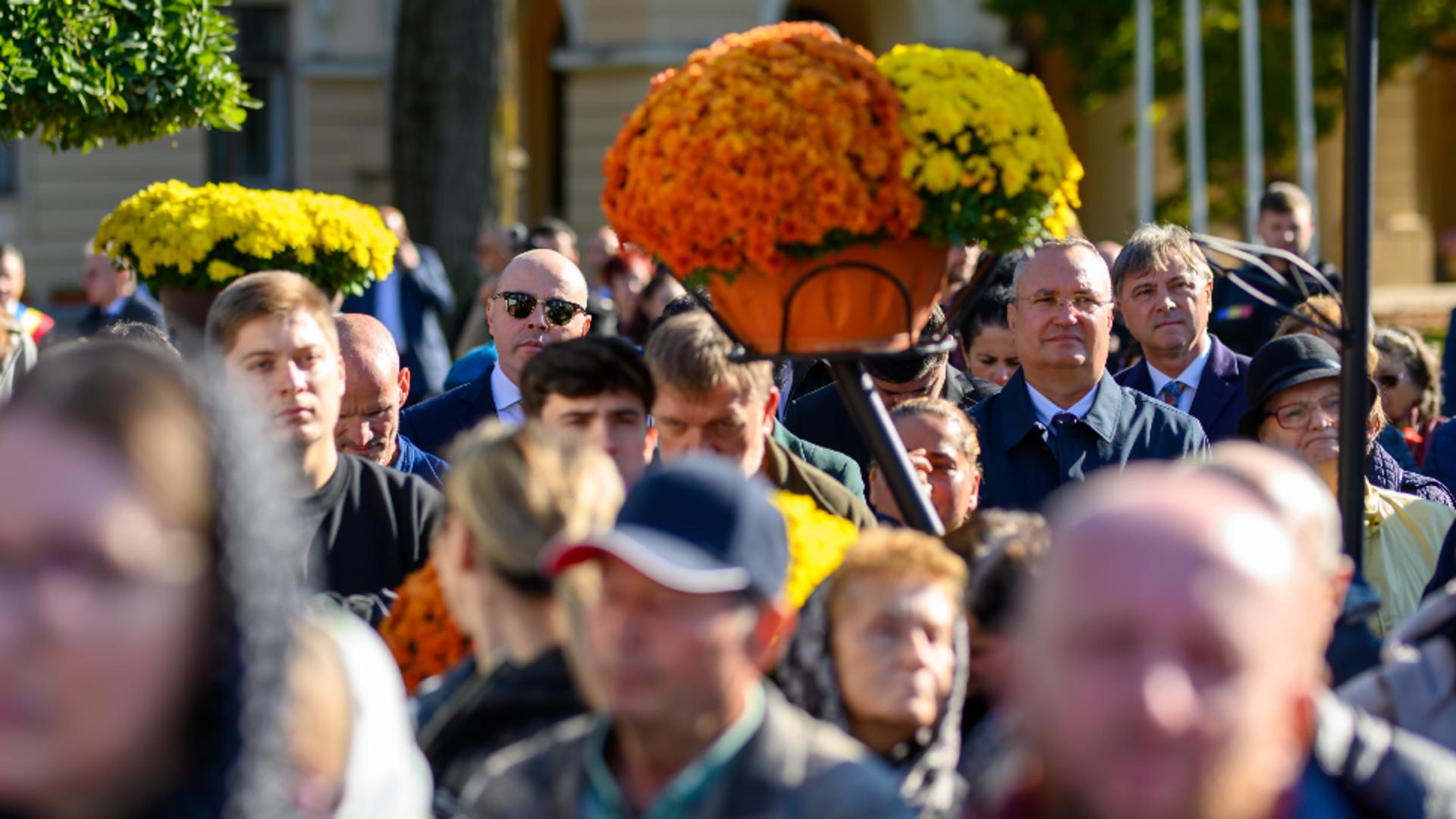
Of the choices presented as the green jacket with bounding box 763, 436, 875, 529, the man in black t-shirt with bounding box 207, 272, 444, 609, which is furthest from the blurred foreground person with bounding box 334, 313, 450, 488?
the green jacket with bounding box 763, 436, 875, 529

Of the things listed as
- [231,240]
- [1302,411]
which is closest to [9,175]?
[231,240]

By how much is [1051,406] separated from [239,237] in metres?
2.76

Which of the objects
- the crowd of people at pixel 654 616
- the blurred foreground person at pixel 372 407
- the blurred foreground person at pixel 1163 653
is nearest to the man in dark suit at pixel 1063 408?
the crowd of people at pixel 654 616

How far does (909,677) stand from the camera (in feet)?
9.90

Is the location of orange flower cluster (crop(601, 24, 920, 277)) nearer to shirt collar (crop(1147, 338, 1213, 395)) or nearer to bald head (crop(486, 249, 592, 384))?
bald head (crop(486, 249, 592, 384))

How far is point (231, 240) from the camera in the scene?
6.25 metres

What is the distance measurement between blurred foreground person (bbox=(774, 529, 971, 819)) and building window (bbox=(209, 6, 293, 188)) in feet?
69.3

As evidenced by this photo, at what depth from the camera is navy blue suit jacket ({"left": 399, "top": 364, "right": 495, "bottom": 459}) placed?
588 centimetres

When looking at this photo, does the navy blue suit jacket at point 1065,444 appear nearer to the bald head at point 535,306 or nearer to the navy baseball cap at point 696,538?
the bald head at point 535,306

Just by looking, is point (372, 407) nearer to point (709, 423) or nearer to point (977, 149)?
point (709, 423)

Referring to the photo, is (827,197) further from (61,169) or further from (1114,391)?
(61,169)

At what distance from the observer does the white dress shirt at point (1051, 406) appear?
17.9 ft

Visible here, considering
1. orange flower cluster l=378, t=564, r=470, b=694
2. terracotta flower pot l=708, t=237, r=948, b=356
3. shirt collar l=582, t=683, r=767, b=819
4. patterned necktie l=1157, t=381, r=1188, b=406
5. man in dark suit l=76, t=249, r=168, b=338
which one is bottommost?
man in dark suit l=76, t=249, r=168, b=338

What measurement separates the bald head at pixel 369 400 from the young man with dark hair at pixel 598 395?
1389mm
